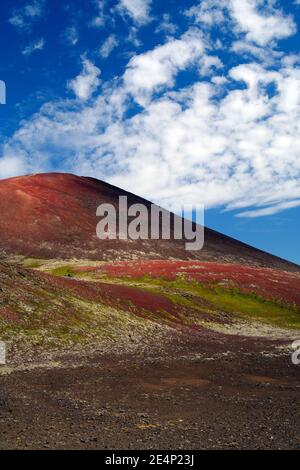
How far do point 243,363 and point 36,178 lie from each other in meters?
148

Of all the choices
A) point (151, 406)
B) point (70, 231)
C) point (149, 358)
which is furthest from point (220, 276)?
point (151, 406)

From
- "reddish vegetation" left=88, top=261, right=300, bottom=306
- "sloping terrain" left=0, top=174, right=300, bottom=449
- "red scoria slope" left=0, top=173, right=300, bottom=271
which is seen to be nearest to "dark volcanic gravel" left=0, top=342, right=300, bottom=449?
"sloping terrain" left=0, top=174, right=300, bottom=449

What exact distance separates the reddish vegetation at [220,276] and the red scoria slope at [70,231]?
24.2 meters

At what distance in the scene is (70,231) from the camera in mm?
130375

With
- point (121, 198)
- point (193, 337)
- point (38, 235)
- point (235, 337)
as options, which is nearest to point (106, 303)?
point (193, 337)

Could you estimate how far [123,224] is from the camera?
143750 mm

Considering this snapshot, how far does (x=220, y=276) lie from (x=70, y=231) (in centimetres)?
5795

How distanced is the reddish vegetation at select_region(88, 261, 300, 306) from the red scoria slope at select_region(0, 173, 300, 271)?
2419 centimetres

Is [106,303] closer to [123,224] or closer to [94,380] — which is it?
[94,380]

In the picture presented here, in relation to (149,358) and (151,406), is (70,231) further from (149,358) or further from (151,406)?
(151,406)

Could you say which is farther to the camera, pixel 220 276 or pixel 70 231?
pixel 70 231

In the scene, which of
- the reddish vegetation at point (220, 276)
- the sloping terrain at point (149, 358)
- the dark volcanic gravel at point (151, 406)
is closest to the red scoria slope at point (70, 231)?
the sloping terrain at point (149, 358)

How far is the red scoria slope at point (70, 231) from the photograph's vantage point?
12025cm

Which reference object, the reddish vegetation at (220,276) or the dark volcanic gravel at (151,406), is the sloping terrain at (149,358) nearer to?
the dark volcanic gravel at (151,406)
